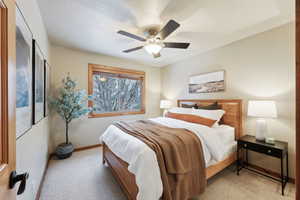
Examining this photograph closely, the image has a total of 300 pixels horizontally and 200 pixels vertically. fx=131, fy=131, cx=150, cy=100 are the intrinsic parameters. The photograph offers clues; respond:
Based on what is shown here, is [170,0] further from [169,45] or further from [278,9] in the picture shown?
[278,9]

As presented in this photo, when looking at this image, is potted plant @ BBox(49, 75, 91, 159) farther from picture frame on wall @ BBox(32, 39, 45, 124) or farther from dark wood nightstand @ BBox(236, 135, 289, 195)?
dark wood nightstand @ BBox(236, 135, 289, 195)

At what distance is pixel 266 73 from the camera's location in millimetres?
2348

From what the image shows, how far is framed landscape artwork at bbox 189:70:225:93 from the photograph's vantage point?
9.84 feet

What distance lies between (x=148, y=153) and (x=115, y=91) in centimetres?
295

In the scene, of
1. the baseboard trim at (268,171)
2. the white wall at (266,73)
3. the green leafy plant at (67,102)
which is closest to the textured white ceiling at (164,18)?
the white wall at (266,73)

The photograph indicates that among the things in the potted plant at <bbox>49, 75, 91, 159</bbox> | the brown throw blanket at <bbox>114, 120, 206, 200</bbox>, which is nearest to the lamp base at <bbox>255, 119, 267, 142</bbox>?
the brown throw blanket at <bbox>114, 120, 206, 200</bbox>

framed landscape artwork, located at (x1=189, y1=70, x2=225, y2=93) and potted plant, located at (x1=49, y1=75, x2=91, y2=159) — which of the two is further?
framed landscape artwork, located at (x1=189, y1=70, x2=225, y2=93)

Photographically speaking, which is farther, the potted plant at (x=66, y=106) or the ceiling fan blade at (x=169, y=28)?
the potted plant at (x=66, y=106)

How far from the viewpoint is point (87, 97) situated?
326cm

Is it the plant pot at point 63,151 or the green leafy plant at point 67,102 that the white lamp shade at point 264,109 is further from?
the plant pot at point 63,151

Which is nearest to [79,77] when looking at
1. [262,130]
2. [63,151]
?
[63,151]

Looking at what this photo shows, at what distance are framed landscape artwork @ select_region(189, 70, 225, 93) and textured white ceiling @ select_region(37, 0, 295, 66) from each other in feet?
2.42

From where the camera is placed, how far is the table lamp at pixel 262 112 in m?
2.02

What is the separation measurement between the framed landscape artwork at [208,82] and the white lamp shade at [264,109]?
0.88m
